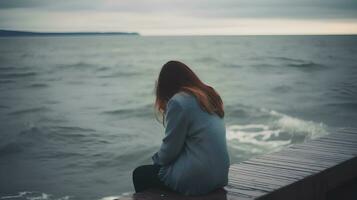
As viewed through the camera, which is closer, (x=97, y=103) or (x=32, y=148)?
(x=32, y=148)

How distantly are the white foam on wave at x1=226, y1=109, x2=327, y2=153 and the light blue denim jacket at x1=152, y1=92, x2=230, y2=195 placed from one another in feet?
36.1

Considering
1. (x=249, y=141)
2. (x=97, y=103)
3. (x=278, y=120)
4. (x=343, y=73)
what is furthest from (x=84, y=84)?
(x=249, y=141)

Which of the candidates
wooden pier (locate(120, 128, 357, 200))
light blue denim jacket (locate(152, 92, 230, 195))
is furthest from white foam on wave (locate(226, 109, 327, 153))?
light blue denim jacket (locate(152, 92, 230, 195))

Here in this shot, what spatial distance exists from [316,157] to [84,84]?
42.3 meters

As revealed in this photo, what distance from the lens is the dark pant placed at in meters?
4.05

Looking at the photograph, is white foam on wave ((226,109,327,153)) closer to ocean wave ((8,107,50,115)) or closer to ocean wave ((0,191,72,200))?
ocean wave ((0,191,72,200))

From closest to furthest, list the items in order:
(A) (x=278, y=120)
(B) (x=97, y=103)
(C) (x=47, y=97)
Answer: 1. (A) (x=278, y=120)
2. (B) (x=97, y=103)
3. (C) (x=47, y=97)

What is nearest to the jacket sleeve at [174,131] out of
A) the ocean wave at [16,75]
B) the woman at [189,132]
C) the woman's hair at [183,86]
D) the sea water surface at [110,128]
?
the woman at [189,132]

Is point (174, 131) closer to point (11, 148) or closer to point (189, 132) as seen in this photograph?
point (189, 132)

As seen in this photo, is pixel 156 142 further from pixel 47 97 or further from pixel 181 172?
pixel 47 97

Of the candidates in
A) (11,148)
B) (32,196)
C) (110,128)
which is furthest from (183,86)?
(110,128)

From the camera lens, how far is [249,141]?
16266mm

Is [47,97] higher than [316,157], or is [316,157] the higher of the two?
[47,97]

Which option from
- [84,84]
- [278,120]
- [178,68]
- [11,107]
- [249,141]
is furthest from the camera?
[84,84]
